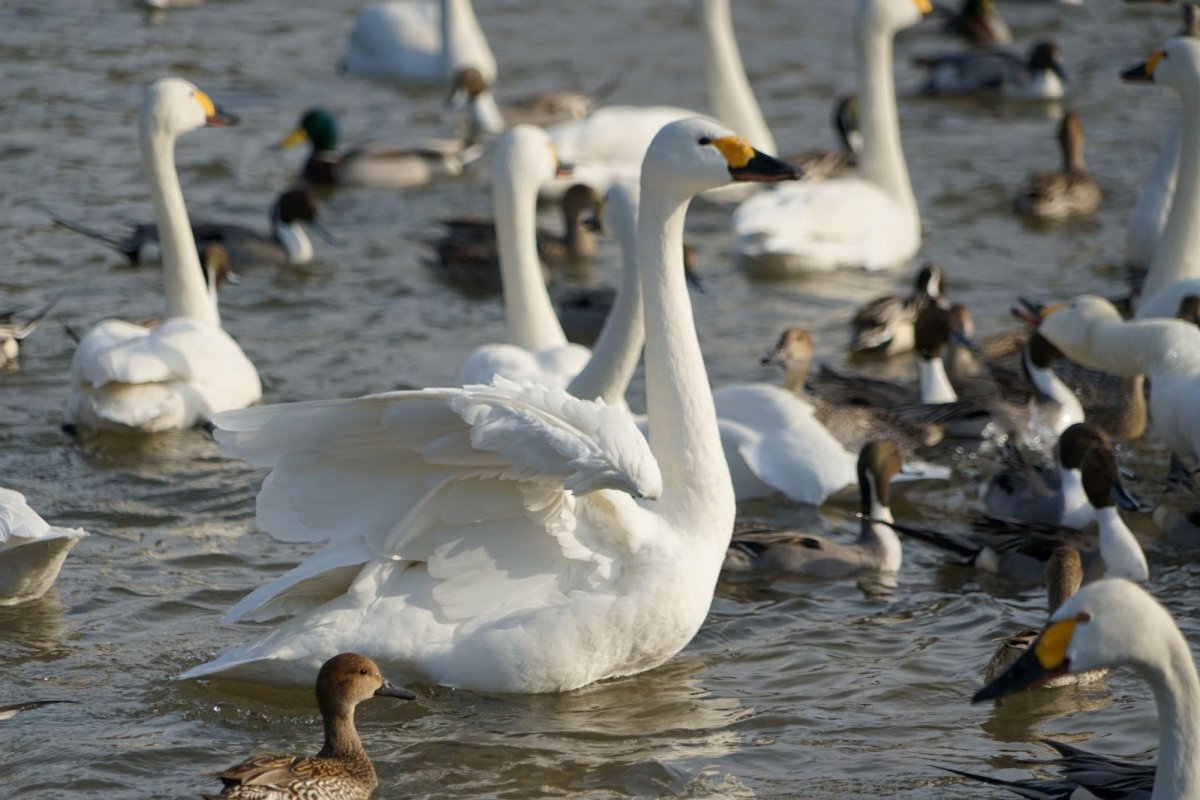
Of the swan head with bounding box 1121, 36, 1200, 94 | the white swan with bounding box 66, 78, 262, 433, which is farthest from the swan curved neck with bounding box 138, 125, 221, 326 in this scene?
the swan head with bounding box 1121, 36, 1200, 94

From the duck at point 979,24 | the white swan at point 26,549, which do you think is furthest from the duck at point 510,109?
the white swan at point 26,549

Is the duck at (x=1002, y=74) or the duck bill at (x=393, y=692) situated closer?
the duck bill at (x=393, y=692)

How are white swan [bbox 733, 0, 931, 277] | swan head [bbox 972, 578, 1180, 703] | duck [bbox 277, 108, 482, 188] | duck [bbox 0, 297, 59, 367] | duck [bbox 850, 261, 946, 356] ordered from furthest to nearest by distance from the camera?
duck [bbox 277, 108, 482, 188], white swan [bbox 733, 0, 931, 277], duck [bbox 850, 261, 946, 356], duck [bbox 0, 297, 59, 367], swan head [bbox 972, 578, 1180, 703]

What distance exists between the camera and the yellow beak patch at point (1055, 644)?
5043 mm

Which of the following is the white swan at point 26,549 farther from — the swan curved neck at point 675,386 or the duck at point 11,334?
the duck at point 11,334

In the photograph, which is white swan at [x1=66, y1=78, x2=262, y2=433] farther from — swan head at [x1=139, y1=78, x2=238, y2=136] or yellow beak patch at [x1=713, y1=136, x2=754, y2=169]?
yellow beak patch at [x1=713, y1=136, x2=754, y2=169]

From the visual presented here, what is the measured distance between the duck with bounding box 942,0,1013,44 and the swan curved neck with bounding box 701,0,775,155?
4811mm

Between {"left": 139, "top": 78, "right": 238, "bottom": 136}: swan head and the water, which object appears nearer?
the water

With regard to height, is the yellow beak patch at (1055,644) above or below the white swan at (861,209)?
above

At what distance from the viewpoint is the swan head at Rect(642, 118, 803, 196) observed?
705 cm

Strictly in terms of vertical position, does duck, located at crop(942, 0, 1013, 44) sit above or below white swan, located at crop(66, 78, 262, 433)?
below

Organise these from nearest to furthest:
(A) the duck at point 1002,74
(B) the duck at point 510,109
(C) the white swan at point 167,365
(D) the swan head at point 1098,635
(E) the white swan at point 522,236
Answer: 1. (D) the swan head at point 1098,635
2. (C) the white swan at point 167,365
3. (E) the white swan at point 522,236
4. (B) the duck at point 510,109
5. (A) the duck at point 1002,74

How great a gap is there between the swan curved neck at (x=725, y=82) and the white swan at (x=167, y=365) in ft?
18.9

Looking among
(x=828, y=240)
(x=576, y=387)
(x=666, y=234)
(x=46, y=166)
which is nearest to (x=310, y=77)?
(x=46, y=166)
